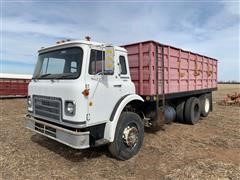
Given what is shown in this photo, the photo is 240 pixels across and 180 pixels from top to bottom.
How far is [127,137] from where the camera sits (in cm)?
513

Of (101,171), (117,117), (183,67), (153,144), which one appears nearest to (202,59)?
(183,67)

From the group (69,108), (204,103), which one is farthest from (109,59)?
(204,103)

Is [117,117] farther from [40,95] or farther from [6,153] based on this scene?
[6,153]

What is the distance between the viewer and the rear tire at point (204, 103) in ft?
33.3

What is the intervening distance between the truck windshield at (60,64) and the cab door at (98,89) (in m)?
0.26

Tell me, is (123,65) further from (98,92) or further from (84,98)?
(84,98)

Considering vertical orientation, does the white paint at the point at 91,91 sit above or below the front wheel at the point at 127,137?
above

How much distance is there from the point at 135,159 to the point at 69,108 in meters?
2.08

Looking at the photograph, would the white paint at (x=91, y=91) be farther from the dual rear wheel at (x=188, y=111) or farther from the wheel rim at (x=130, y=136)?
the dual rear wheel at (x=188, y=111)

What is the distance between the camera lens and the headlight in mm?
4165

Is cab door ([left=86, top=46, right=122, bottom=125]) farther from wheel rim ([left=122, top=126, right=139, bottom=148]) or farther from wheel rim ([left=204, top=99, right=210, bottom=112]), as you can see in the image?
wheel rim ([left=204, top=99, right=210, bottom=112])

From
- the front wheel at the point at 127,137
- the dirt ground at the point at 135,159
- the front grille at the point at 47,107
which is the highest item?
the front grille at the point at 47,107

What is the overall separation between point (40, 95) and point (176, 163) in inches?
134

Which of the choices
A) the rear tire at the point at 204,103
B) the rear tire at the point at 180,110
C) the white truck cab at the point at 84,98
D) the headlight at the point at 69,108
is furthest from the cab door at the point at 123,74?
the rear tire at the point at 204,103
